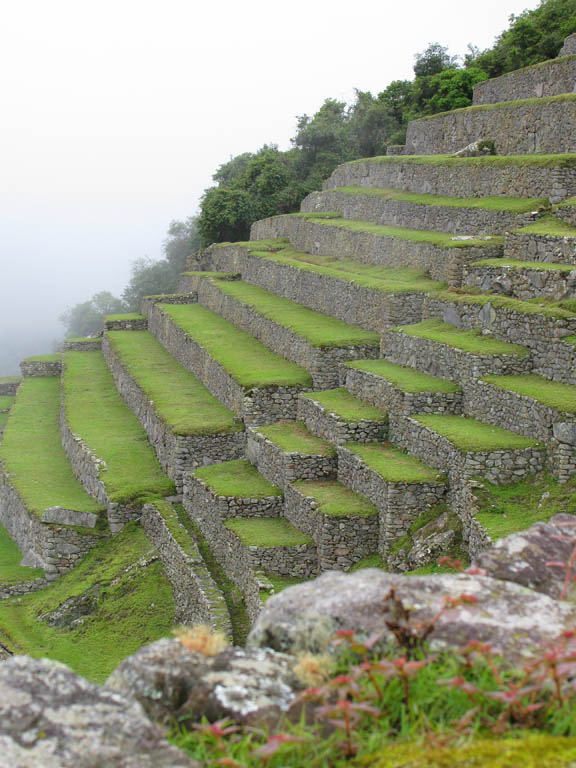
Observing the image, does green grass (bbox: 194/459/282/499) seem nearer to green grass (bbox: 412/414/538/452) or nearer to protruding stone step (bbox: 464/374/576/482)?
green grass (bbox: 412/414/538/452)

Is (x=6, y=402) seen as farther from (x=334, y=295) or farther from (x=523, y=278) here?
(x=523, y=278)

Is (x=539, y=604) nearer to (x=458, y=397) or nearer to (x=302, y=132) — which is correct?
(x=458, y=397)

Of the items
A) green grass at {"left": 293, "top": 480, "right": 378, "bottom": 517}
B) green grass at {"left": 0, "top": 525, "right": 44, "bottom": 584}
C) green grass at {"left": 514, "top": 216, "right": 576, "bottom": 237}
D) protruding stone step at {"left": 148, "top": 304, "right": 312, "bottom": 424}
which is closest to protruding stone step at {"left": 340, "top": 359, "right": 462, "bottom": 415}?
green grass at {"left": 293, "top": 480, "right": 378, "bottom": 517}

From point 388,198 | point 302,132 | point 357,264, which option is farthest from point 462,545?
point 302,132

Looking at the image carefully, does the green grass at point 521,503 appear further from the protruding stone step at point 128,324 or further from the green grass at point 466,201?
the protruding stone step at point 128,324

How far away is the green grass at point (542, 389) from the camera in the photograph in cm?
1457

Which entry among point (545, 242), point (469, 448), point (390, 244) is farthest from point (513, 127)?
point (469, 448)

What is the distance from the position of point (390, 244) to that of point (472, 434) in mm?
11612

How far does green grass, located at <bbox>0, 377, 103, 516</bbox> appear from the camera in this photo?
2392cm

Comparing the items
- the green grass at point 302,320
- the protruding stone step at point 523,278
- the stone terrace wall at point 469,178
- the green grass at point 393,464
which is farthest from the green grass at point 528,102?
the green grass at point 393,464

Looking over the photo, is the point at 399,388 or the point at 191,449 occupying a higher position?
the point at 399,388

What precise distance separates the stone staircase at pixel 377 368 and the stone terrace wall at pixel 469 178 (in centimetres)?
6

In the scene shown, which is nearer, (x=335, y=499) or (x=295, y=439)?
(x=335, y=499)

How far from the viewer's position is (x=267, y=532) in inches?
711
